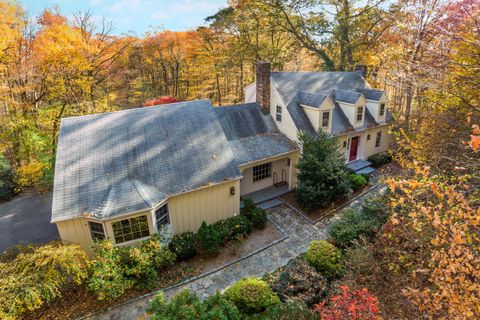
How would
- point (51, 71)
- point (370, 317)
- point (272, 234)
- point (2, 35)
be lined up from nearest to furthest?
point (370, 317) < point (272, 234) < point (2, 35) < point (51, 71)

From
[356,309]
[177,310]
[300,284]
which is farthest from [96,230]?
[356,309]

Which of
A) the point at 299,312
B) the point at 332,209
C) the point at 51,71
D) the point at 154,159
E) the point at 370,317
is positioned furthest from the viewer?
the point at 51,71

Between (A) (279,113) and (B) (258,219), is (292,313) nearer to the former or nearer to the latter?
(B) (258,219)

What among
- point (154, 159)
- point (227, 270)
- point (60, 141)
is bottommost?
point (227, 270)

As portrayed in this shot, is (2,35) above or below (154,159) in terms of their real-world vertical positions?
above

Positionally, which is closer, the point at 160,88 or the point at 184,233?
the point at 184,233

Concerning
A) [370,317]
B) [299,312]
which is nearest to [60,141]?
[299,312]

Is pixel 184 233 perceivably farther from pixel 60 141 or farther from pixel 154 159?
pixel 60 141

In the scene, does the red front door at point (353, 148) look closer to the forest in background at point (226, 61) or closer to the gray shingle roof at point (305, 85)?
the gray shingle roof at point (305, 85)
